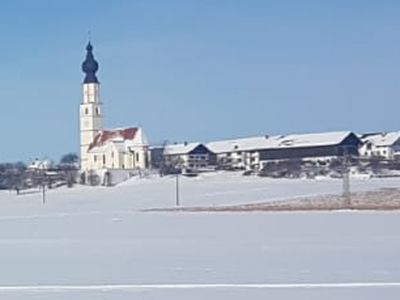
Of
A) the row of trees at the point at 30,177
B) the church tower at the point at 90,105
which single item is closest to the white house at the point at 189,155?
the church tower at the point at 90,105

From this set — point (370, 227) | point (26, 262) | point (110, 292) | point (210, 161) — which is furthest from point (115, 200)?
point (210, 161)

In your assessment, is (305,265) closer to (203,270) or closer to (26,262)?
(203,270)

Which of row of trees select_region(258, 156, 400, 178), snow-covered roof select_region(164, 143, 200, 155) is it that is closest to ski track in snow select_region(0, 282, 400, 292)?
row of trees select_region(258, 156, 400, 178)

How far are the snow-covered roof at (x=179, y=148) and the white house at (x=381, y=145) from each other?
18756 mm

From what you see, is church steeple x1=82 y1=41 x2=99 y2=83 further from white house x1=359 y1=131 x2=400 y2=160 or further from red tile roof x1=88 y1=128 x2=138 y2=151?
white house x1=359 y1=131 x2=400 y2=160

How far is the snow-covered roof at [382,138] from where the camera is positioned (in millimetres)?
94400

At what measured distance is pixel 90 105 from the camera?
334ft

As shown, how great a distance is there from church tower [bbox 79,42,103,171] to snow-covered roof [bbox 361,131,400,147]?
31144 mm

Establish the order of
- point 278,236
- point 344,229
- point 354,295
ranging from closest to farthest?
point 354,295 < point 278,236 < point 344,229

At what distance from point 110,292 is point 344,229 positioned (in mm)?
9481

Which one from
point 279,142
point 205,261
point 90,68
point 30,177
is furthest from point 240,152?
point 205,261

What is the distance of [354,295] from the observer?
7602 millimetres

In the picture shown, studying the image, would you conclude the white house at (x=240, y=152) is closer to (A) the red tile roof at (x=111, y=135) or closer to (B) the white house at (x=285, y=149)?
(B) the white house at (x=285, y=149)

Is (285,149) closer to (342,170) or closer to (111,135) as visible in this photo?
(111,135)
